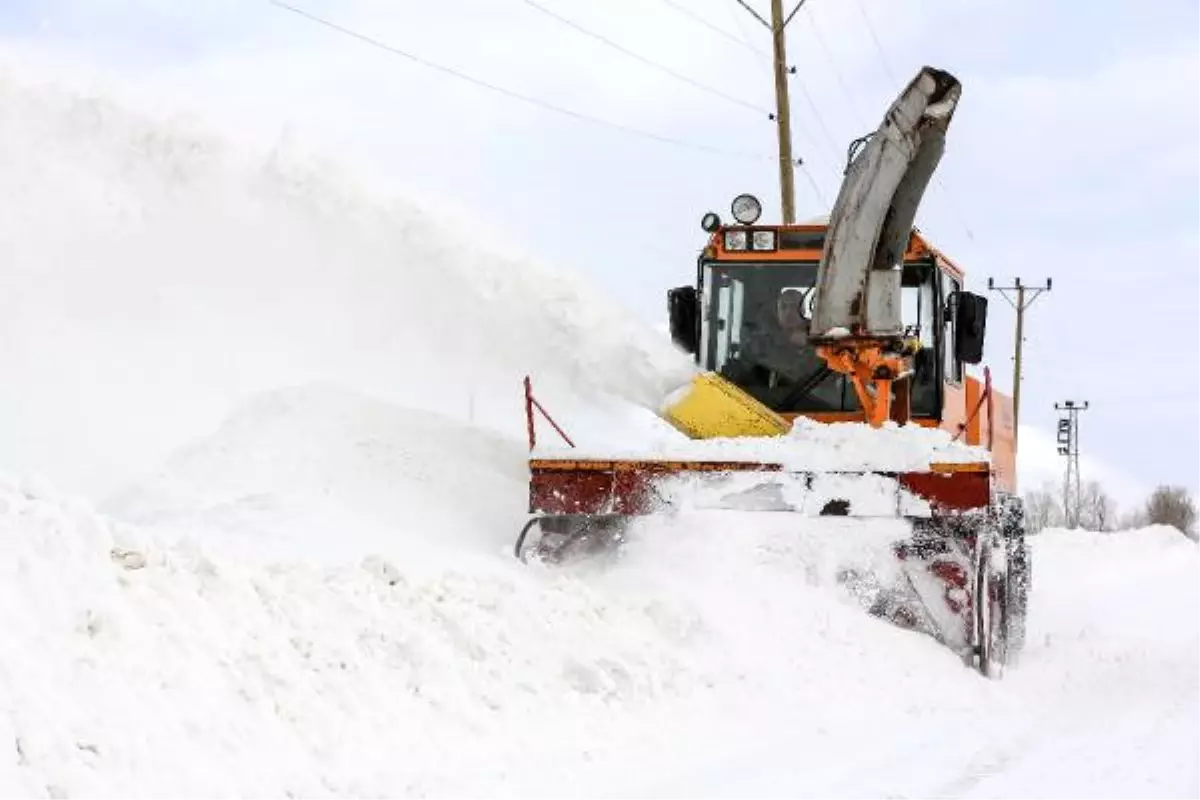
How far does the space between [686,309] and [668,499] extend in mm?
2050

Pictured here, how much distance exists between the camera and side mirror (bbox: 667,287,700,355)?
35.9ft

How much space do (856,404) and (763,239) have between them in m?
1.33

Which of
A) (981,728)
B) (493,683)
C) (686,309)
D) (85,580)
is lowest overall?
(981,728)

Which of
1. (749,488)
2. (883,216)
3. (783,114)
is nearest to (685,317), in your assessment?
(883,216)

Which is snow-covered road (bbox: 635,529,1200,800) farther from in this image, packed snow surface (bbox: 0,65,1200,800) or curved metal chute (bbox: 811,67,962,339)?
curved metal chute (bbox: 811,67,962,339)

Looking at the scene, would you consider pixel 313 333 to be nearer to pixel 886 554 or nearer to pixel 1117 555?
pixel 886 554

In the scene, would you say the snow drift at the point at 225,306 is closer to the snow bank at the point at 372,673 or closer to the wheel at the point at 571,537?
the wheel at the point at 571,537

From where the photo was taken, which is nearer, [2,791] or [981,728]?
[2,791]

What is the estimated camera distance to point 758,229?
10867 millimetres

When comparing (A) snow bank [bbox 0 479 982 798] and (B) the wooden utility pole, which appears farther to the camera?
(B) the wooden utility pole

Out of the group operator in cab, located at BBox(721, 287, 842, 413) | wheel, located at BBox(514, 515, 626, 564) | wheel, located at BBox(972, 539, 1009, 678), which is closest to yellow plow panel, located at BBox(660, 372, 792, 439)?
operator in cab, located at BBox(721, 287, 842, 413)

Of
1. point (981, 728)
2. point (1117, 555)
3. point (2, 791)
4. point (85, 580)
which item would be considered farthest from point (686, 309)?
point (1117, 555)

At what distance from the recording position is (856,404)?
10.6 metres

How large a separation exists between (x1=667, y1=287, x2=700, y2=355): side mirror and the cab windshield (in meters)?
0.07
